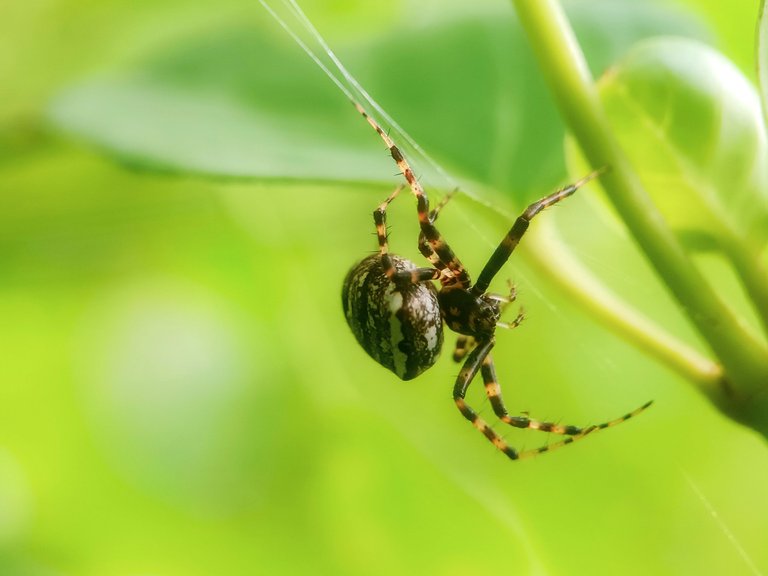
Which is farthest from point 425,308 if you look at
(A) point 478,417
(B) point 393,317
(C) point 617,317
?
(C) point 617,317

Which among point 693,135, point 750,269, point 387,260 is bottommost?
point 750,269

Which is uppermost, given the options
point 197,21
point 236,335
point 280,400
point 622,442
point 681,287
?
point 197,21

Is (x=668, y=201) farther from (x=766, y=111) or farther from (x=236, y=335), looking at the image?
(x=236, y=335)

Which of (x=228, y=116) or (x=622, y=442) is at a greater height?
(x=228, y=116)

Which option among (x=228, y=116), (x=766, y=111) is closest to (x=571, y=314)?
(x=228, y=116)

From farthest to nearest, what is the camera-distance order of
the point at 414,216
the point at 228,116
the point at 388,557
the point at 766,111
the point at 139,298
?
the point at 139,298, the point at 414,216, the point at 388,557, the point at 228,116, the point at 766,111

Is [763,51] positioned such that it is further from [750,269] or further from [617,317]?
[617,317]
